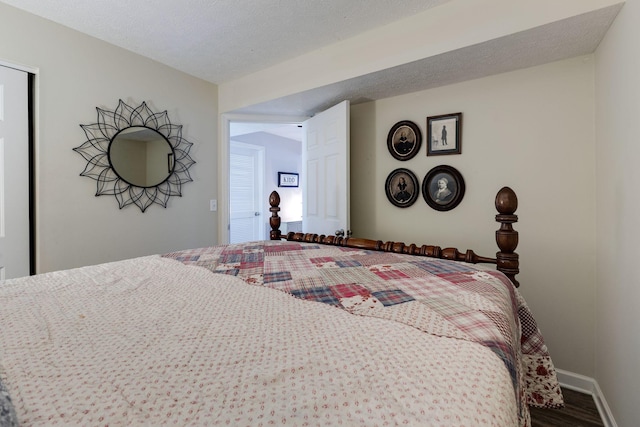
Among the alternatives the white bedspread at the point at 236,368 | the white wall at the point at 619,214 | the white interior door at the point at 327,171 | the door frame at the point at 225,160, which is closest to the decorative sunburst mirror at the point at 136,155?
the door frame at the point at 225,160

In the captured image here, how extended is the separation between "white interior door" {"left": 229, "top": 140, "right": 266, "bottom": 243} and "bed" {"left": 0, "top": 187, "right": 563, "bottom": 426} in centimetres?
376

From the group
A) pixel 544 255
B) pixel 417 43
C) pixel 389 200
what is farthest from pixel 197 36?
pixel 544 255

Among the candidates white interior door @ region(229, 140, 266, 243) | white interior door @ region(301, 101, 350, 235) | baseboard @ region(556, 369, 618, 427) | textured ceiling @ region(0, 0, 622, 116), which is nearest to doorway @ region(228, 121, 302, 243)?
white interior door @ region(229, 140, 266, 243)

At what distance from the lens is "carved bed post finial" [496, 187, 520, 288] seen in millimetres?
1310

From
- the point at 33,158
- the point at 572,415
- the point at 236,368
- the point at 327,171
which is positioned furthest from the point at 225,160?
the point at 572,415

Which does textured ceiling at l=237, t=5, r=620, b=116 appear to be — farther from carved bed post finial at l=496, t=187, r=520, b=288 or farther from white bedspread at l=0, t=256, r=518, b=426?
white bedspread at l=0, t=256, r=518, b=426

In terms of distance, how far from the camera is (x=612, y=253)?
159 cm

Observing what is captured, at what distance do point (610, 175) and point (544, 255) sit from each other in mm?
662

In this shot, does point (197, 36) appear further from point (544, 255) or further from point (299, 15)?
point (544, 255)

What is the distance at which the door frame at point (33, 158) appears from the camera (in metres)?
1.93

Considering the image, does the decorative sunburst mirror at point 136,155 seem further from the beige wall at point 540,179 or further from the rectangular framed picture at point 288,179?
the rectangular framed picture at point 288,179

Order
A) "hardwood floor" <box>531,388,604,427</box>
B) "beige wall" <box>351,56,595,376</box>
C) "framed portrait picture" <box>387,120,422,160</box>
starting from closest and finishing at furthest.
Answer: "hardwood floor" <box>531,388,604,427</box>
"beige wall" <box>351,56,595,376</box>
"framed portrait picture" <box>387,120,422,160</box>

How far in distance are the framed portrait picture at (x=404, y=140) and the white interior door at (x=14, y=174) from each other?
2.61m

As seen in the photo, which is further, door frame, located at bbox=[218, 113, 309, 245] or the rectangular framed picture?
the rectangular framed picture
